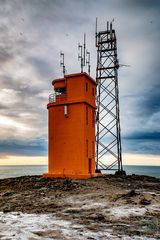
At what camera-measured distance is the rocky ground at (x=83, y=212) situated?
11375 millimetres

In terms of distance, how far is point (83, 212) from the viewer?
49.3ft

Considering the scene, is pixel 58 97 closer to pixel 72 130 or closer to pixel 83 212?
pixel 72 130

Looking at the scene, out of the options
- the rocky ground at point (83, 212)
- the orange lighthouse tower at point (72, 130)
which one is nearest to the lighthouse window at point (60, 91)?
the orange lighthouse tower at point (72, 130)

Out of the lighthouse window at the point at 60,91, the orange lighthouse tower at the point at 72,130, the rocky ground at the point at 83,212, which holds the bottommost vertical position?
the rocky ground at the point at 83,212

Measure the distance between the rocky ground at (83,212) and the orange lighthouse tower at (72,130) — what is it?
5.98 meters

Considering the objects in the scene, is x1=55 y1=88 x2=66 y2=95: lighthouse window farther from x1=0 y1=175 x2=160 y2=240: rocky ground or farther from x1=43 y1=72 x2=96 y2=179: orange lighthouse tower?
x1=0 y1=175 x2=160 y2=240: rocky ground

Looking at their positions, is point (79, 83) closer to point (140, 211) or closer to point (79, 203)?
point (79, 203)

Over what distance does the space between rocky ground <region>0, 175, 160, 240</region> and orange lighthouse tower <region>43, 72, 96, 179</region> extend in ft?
19.6

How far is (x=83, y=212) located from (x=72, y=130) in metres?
14.9

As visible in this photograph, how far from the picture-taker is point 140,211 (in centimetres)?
1482

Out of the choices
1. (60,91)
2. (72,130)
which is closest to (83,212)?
(72,130)

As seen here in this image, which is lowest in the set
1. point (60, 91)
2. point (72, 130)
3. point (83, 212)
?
point (83, 212)

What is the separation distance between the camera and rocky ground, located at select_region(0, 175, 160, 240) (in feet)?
37.3

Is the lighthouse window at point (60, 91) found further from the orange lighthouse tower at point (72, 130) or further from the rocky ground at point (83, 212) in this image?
the rocky ground at point (83, 212)
